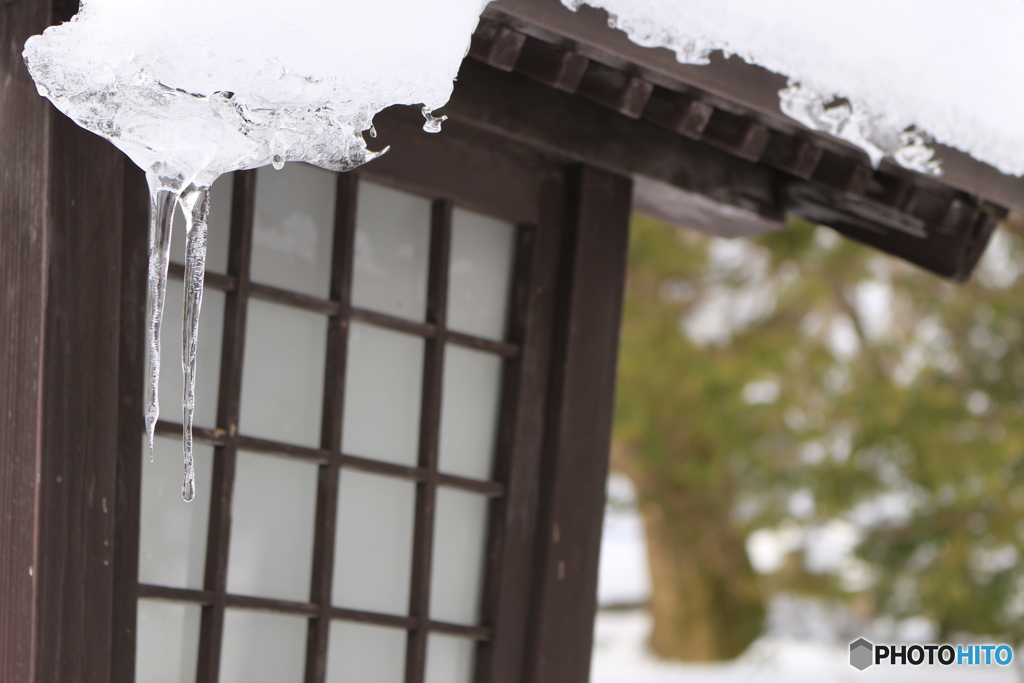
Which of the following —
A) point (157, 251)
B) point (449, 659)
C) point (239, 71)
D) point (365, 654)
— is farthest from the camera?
point (449, 659)

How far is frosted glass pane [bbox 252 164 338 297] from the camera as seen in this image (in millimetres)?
1818

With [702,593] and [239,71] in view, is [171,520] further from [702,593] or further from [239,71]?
[702,593]

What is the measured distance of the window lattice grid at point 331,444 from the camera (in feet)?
5.59

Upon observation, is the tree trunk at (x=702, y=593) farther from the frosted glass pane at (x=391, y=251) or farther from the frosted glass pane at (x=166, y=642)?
the frosted glass pane at (x=166, y=642)

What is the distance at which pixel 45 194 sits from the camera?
1437mm

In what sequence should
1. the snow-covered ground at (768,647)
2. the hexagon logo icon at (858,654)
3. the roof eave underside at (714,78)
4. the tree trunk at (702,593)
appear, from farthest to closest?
the tree trunk at (702,593), the snow-covered ground at (768,647), the hexagon logo icon at (858,654), the roof eave underside at (714,78)

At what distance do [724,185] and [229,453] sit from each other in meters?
1.28

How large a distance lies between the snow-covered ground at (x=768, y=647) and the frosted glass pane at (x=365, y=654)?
1501mm

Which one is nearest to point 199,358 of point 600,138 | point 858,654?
point 600,138

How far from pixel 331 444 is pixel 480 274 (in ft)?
1.63

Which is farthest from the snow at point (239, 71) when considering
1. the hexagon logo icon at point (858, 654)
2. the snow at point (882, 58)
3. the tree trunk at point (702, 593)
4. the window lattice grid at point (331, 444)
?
the tree trunk at point (702, 593)

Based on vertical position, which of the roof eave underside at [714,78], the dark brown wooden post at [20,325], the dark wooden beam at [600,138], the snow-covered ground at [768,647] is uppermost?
the dark wooden beam at [600,138]

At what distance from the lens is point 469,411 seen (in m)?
2.09

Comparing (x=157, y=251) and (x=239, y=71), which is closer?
(x=239, y=71)
